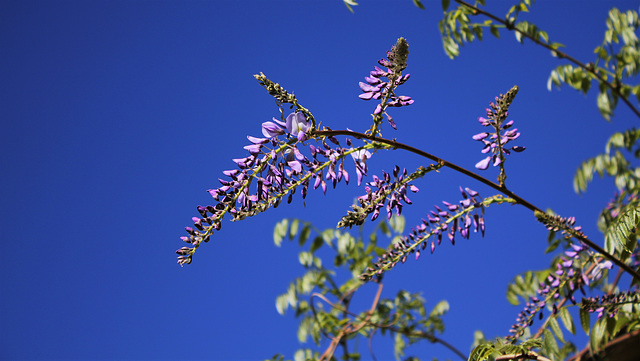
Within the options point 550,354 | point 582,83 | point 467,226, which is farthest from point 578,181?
point 467,226

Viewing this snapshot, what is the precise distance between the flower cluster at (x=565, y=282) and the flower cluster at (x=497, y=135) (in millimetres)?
461

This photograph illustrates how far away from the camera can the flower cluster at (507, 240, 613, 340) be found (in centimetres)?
123

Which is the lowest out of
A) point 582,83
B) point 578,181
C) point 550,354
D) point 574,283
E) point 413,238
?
point 550,354

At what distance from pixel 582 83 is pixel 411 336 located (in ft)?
4.86

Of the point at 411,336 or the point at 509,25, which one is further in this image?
the point at 411,336

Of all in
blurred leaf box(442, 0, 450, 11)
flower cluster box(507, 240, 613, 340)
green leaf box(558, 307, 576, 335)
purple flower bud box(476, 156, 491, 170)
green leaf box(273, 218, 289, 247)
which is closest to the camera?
purple flower bud box(476, 156, 491, 170)

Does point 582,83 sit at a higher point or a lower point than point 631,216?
higher

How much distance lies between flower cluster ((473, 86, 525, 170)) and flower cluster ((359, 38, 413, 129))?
159 mm

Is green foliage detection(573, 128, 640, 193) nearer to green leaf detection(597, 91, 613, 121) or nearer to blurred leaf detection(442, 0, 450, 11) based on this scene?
green leaf detection(597, 91, 613, 121)

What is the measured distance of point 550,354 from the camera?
1.22 meters

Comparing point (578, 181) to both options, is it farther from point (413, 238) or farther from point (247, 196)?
point (247, 196)

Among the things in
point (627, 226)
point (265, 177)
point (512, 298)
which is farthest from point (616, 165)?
point (265, 177)

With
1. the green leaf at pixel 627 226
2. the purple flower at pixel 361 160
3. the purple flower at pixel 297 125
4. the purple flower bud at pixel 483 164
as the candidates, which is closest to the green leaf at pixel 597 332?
the green leaf at pixel 627 226

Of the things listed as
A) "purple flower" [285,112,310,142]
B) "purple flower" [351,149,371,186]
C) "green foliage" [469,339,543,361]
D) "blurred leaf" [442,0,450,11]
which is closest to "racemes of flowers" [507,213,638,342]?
"green foliage" [469,339,543,361]
